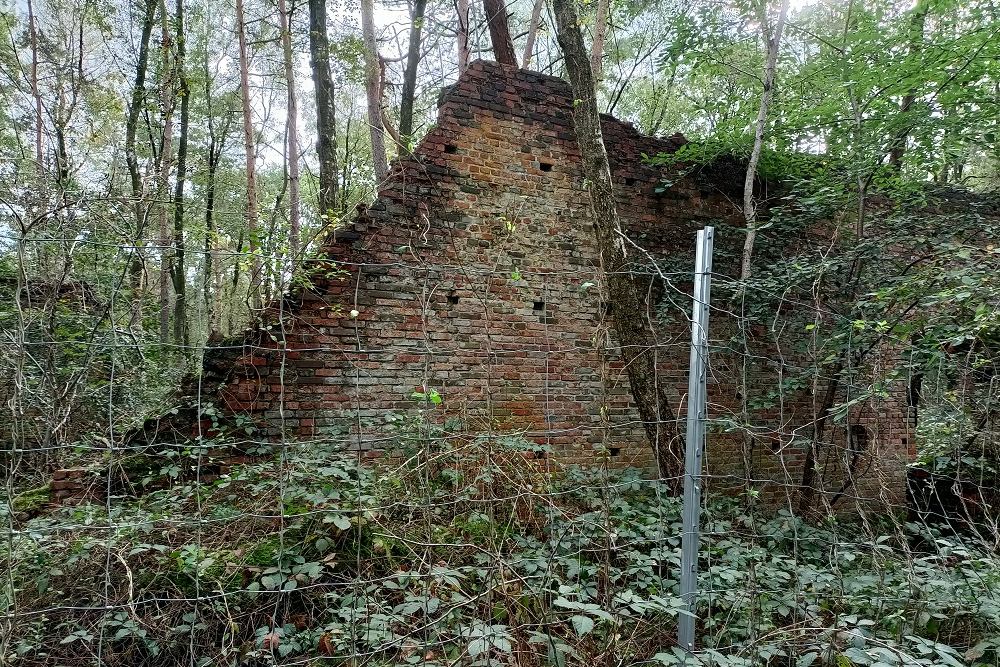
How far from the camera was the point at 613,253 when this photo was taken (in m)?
4.55

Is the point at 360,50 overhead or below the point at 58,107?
overhead

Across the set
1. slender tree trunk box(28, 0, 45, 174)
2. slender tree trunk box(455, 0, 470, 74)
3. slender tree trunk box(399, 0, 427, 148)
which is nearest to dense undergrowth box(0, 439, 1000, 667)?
slender tree trunk box(28, 0, 45, 174)

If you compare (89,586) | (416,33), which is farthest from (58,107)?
(89,586)

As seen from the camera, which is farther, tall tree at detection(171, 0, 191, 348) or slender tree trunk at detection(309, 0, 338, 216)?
slender tree trunk at detection(309, 0, 338, 216)

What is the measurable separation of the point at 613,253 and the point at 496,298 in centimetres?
118

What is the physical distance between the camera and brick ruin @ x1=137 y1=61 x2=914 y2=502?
4344 millimetres

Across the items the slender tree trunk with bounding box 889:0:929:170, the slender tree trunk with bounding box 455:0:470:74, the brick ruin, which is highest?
the slender tree trunk with bounding box 455:0:470:74

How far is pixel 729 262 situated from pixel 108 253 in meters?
6.97

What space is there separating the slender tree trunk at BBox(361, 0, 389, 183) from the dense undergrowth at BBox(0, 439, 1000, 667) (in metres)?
7.11

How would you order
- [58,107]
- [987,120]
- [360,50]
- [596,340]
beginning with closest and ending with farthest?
1. [596,340]
2. [987,120]
3. [58,107]
4. [360,50]

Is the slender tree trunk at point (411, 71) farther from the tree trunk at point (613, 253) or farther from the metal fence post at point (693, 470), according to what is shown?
the metal fence post at point (693, 470)

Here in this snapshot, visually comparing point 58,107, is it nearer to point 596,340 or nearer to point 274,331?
point 274,331

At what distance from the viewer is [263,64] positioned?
489 inches

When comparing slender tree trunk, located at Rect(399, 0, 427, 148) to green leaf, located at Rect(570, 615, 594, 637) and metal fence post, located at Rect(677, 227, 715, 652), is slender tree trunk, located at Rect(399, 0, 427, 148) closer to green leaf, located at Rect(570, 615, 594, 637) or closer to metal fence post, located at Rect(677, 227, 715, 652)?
metal fence post, located at Rect(677, 227, 715, 652)
